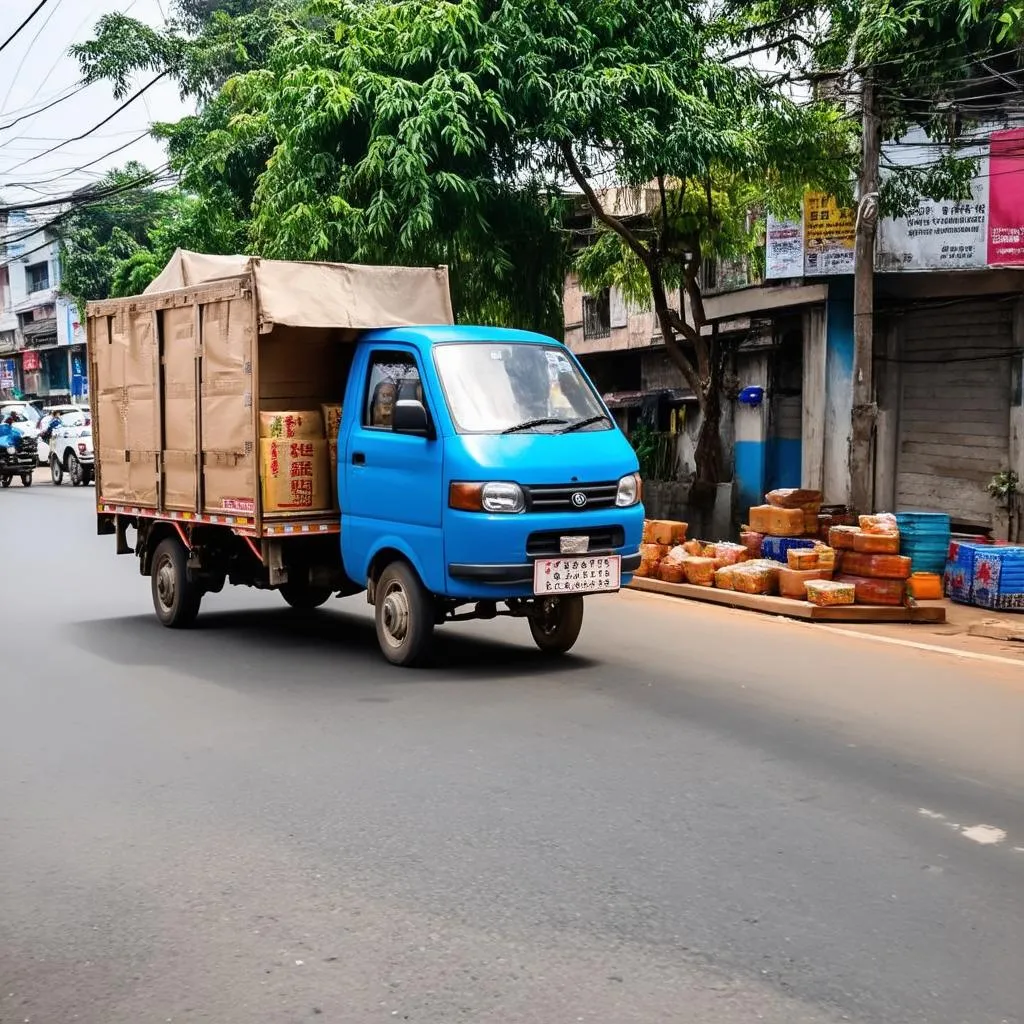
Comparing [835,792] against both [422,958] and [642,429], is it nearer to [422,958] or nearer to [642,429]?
[422,958]

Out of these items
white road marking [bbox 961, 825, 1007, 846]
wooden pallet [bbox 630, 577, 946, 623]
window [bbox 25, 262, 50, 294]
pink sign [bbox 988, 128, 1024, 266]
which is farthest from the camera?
window [bbox 25, 262, 50, 294]

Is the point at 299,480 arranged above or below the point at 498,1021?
above

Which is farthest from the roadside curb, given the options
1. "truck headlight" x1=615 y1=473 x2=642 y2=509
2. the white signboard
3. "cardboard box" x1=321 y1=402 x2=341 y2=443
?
the white signboard

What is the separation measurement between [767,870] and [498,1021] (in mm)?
1480

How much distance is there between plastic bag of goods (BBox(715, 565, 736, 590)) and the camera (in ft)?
39.3

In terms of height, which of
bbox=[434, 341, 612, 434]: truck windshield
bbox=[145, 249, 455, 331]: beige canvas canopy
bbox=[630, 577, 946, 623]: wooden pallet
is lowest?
bbox=[630, 577, 946, 623]: wooden pallet

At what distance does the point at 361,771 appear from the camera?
5.80 m

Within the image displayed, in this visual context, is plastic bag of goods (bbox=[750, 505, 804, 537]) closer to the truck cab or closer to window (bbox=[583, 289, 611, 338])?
the truck cab

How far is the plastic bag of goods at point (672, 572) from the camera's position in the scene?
12.7m

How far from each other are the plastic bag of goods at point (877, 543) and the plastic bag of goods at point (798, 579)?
1.31 ft

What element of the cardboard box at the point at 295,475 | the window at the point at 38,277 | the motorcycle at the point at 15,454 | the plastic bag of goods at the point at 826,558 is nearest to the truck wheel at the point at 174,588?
the cardboard box at the point at 295,475

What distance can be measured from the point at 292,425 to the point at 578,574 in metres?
2.39

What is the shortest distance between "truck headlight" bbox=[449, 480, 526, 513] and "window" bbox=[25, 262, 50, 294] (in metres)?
55.9

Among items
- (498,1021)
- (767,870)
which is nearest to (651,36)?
(767,870)
